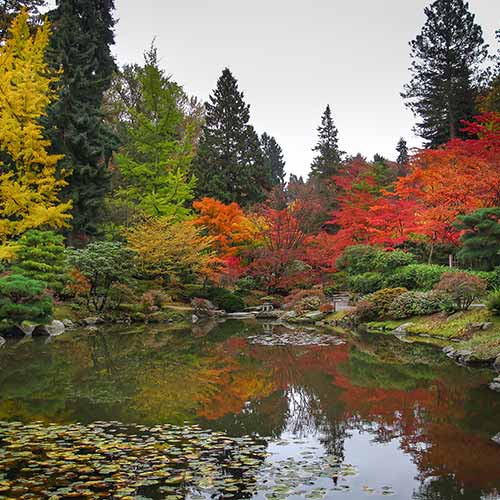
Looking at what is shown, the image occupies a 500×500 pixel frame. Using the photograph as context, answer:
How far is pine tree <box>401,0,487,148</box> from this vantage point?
28.5 metres

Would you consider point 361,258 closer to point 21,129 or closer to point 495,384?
point 495,384

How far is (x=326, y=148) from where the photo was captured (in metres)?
46.3

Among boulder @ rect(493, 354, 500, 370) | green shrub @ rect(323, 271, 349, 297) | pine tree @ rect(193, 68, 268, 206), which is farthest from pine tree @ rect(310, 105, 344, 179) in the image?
boulder @ rect(493, 354, 500, 370)

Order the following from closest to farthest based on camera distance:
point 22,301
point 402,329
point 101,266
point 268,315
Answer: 1. point 22,301
2. point 402,329
3. point 101,266
4. point 268,315

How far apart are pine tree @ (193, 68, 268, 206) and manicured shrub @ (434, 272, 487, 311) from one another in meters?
21.6

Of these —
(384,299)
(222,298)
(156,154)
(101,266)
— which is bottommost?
(222,298)

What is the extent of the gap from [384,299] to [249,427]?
1280cm

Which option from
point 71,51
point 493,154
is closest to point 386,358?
point 493,154

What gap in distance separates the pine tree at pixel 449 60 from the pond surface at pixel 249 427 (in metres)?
21.0

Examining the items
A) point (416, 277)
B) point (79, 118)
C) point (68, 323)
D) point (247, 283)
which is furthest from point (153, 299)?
point (416, 277)

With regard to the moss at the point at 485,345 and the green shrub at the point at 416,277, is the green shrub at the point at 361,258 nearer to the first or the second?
the green shrub at the point at 416,277

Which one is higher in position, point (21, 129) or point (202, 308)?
point (21, 129)

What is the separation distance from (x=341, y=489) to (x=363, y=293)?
57.3ft

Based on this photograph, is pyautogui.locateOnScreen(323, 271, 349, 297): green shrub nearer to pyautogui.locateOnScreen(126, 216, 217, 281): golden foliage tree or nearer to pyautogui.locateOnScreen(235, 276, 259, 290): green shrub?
pyautogui.locateOnScreen(235, 276, 259, 290): green shrub
